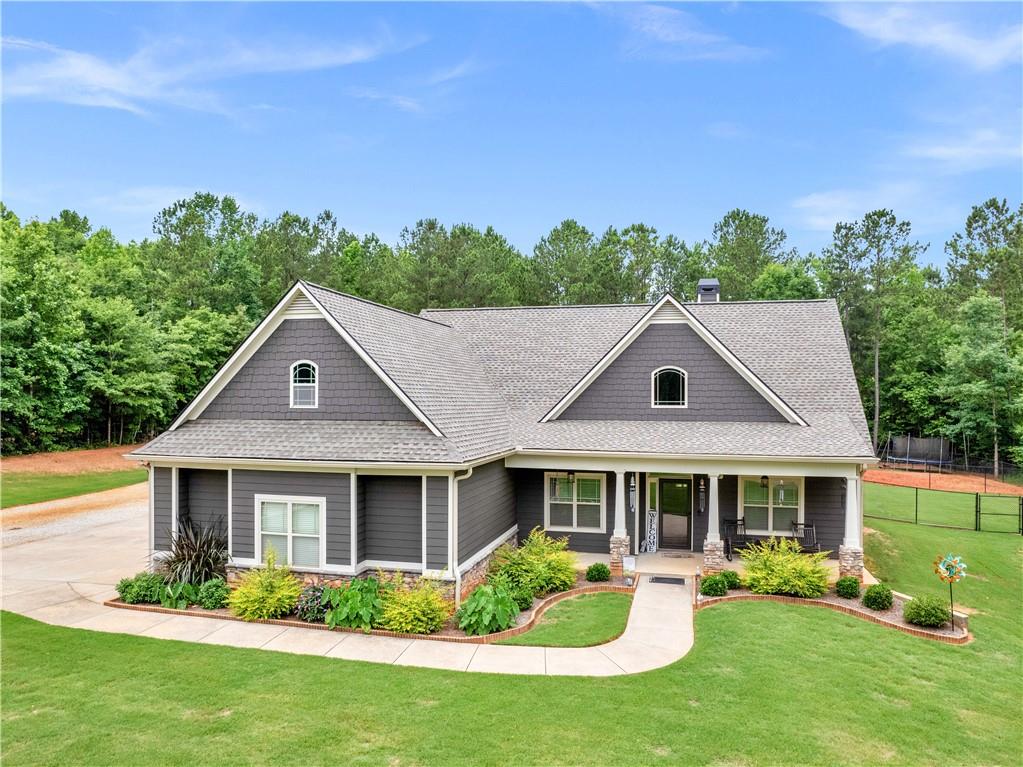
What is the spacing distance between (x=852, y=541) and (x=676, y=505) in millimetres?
4271

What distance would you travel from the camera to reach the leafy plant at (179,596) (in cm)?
1222

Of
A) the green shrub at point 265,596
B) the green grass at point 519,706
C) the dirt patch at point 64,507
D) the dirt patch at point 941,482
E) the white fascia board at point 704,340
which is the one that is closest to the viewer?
the green grass at point 519,706

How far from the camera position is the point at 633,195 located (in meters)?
46.7

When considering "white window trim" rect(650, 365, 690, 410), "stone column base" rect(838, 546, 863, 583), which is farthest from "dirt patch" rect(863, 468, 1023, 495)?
"white window trim" rect(650, 365, 690, 410)

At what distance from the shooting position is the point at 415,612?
36.1 feet

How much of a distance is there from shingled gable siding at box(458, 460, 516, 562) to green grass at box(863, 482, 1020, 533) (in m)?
15.6

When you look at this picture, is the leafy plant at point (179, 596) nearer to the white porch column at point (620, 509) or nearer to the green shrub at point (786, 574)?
the white porch column at point (620, 509)

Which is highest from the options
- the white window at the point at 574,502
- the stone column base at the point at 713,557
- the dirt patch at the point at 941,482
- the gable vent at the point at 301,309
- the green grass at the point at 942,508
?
the gable vent at the point at 301,309

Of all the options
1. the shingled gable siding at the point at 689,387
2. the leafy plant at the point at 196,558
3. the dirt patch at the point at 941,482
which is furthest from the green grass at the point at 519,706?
the dirt patch at the point at 941,482

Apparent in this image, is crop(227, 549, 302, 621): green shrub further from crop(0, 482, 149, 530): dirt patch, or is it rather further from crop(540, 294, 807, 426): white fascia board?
crop(0, 482, 149, 530): dirt patch

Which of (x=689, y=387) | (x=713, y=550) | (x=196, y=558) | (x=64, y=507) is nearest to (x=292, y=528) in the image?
(x=196, y=558)

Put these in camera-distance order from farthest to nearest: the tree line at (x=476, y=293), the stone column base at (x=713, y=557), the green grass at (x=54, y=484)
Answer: the tree line at (x=476, y=293) → the green grass at (x=54, y=484) → the stone column base at (x=713, y=557)

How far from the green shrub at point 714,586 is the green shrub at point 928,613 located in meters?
3.21

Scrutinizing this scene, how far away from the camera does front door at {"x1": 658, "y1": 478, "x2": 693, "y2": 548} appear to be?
655 inches
